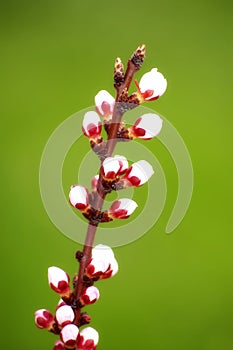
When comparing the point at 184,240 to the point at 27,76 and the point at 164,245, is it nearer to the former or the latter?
the point at 164,245

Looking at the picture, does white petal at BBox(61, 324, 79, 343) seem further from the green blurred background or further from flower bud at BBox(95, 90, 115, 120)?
the green blurred background

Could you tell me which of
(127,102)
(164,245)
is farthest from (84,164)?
(164,245)

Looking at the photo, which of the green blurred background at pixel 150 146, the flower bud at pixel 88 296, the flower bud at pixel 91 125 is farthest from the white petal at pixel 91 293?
the green blurred background at pixel 150 146

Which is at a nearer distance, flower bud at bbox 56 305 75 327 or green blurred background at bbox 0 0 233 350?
flower bud at bbox 56 305 75 327

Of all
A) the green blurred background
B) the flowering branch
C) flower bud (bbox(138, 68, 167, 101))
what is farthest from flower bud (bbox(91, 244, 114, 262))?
the green blurred background

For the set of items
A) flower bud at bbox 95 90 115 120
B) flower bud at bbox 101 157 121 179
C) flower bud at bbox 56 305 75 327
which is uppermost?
flower bud at bbox 95 90 115 120

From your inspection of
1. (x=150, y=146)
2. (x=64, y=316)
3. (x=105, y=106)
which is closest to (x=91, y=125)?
(x=105, y=106)

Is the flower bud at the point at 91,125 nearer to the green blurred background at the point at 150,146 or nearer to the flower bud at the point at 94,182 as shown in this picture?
the flower bud at the point at 94,182
